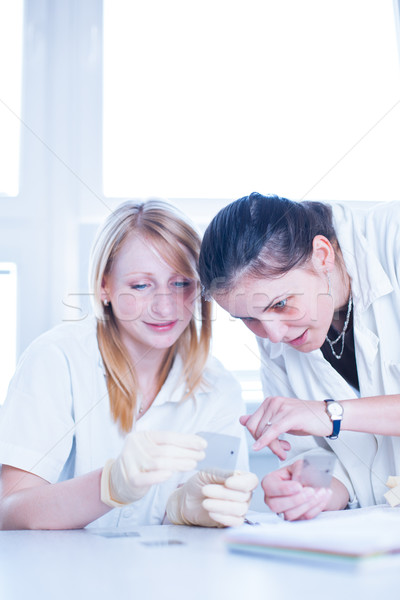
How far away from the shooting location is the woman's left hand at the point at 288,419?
1.05 meters

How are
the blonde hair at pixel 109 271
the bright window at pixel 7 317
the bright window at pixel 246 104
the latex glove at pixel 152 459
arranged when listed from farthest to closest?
1. the bright window at pixel 246 104
2. the bright window at pixel 7 317
3. the blonde hair at pixel 109 271
4. the latex glove at pixel 152 459

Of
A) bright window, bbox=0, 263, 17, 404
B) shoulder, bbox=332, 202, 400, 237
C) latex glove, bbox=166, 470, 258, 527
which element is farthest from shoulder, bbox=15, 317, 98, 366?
shoulder, bbox=332, 202, 400, 237

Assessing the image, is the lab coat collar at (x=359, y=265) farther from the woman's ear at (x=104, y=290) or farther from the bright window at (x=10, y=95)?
the bright window at (x=10, y=95)

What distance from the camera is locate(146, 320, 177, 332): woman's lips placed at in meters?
1.30

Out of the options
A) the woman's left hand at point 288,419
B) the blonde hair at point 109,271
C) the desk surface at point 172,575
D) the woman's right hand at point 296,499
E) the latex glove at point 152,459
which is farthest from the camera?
the blonde hair at point 109,271

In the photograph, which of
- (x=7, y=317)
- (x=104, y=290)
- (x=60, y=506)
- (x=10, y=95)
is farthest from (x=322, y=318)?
(x=10, y=95)

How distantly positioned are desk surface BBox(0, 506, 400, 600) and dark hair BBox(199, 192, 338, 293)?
0.54m

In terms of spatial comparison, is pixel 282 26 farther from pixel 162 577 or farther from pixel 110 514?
pixel 162 577

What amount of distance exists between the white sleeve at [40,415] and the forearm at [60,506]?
3.6 inches

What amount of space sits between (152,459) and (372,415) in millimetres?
471

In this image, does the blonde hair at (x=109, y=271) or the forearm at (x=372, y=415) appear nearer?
the forearm at (x=372, y=415)

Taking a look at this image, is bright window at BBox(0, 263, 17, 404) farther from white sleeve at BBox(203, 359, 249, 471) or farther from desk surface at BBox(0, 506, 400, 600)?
desk surface at BBox(0, 506, 400, 600)

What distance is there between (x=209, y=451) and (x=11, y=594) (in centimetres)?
43

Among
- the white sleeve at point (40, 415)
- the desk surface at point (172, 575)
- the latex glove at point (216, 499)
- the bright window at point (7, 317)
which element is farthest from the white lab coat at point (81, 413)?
the bright window at point (7, 317)
